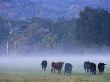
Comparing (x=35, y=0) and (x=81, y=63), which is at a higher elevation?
(x=35, y=0)

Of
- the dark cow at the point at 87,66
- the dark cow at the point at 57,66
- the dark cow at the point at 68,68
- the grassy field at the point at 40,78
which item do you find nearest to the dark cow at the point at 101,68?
the dark cow at the point at 87,66

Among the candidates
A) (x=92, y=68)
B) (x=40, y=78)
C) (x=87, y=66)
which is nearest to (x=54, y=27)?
(x=87, y=66)

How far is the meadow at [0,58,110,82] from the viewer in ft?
37.3

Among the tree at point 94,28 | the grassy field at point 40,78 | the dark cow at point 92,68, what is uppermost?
the tree at point 94,28

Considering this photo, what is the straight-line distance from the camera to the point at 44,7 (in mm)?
14805

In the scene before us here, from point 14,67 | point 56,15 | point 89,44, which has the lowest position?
point 14,67

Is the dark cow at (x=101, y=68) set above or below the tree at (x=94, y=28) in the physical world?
below

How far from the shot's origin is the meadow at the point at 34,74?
11.4 meters

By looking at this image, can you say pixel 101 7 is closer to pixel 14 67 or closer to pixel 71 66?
pixel 71 66

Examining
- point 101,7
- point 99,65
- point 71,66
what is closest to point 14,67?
point 71,66

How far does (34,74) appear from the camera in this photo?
40.9ft

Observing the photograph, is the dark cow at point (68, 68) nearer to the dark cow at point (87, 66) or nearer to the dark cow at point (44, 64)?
the dark cow at point (87, 66)

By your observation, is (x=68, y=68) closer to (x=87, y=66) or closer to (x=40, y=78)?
(x=87, y=66)

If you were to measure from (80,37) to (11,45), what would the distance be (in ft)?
9.13
